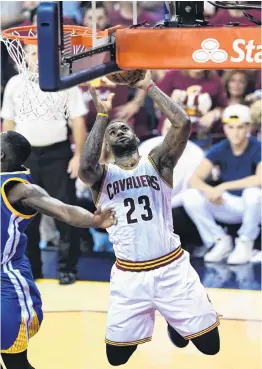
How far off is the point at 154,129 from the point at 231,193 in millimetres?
982

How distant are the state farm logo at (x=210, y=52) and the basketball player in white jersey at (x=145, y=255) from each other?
892mm

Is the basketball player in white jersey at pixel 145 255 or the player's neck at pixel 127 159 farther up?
the player's neck at pixel 127 159

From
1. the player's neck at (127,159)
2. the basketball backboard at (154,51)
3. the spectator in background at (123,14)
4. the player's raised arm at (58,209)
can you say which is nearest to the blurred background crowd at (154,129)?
the spectator in background at (123,14)

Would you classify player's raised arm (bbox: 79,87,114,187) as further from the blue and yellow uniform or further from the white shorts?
the white shorts

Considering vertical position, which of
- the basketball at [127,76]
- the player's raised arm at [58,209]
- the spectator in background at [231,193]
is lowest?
the spectator in background at [231,193]

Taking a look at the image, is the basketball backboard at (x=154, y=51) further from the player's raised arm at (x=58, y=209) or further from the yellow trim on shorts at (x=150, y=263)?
the yellow trim on shorts at (x=150, y=263)

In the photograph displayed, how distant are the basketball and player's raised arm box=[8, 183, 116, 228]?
79 cm

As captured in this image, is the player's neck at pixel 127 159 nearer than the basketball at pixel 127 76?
No

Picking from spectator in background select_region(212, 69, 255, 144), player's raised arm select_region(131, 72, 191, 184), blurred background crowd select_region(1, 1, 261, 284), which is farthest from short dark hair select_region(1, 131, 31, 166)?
spectator in background select_region(212, 69, 255, 144)

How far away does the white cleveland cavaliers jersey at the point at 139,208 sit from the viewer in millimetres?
5531

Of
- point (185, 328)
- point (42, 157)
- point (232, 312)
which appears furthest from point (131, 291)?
point (42, 157)

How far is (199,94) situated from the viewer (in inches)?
336

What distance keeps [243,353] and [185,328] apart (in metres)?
1.14

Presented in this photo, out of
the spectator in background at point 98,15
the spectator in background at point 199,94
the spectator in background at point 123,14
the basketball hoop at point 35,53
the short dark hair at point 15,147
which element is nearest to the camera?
the basketball hoop at point 35,53
